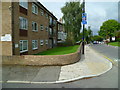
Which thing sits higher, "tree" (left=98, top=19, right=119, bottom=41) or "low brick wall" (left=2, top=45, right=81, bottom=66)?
"tree" (left=98, top=19, right=119, bottom=41)

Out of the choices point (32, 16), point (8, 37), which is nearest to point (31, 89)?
point (8, 37)

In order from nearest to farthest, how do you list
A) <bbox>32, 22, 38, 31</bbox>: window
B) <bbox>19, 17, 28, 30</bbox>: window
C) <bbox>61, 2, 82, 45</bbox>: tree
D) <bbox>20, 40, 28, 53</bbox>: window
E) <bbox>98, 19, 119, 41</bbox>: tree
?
<bbox>19, 17, 28, 30</bbox>: window < <bbox>20, 40, 28, 53</bbox>: window < <bbox>32, 22, 38, 31</bbox>: window < <bbox>61, 2, 82, 45</bbox>: tree < <bbox>98, 19, 119, 41</bbox>: tree

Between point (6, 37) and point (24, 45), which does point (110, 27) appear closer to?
point (24, 45)

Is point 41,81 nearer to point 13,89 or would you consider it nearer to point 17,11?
point 13,89

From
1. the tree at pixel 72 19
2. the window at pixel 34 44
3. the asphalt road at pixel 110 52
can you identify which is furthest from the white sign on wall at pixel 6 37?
the tree at pixel 72 19

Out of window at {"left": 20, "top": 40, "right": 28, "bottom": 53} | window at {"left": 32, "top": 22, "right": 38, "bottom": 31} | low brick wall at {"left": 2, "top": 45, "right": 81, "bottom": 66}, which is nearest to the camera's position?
low brick wall at {"left": 2, "top": 45, "right": 81, "bottom": 66}

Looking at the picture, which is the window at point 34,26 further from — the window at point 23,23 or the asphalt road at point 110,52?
the asphalt road at point 110,52

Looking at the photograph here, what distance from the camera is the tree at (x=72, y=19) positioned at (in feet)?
80.6

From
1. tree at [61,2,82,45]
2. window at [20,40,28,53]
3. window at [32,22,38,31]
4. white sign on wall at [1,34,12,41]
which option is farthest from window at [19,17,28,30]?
tree at [61,2,82,45]

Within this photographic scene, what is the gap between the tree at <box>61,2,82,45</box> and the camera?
24562mm

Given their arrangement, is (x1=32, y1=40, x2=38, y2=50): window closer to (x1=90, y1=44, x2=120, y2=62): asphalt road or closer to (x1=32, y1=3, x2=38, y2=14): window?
(x1=32, y1=3, x2=38, y2=14): window

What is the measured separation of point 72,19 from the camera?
24.6 metres

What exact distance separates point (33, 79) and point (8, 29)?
567 centimetres

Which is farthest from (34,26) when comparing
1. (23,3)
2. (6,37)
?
(6,37)
